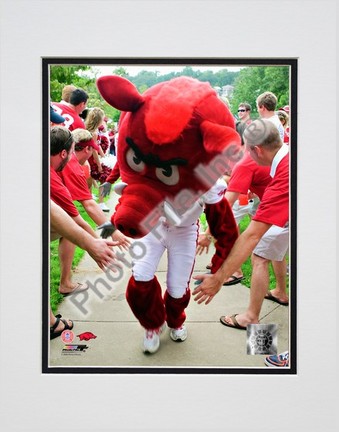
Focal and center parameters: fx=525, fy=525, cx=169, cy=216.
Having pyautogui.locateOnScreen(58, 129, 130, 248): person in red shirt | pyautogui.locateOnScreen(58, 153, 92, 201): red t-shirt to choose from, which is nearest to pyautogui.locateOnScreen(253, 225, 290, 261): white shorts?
pyautogui.locateOnScreen(58, 129, 130, 248): person in red shirt

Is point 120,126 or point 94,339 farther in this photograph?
point 94,339

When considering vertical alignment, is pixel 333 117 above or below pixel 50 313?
above

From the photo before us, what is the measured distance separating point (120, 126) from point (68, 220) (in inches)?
20.6

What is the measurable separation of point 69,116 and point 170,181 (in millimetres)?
608

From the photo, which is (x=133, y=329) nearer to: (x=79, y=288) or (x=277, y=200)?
(x=79, y=288)

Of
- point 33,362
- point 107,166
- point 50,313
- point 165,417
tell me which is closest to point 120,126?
point 107,166

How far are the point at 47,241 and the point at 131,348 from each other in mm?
659

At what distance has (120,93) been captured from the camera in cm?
237

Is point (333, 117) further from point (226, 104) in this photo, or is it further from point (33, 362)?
point (33, 362)

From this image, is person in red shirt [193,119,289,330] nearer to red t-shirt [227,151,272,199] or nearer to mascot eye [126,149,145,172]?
red t-shirt [227,151,272,199]

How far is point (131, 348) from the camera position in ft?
8.39

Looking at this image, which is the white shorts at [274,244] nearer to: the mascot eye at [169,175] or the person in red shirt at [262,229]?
the person in red shirt at [262,229]

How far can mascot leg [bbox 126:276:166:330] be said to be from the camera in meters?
2.53
